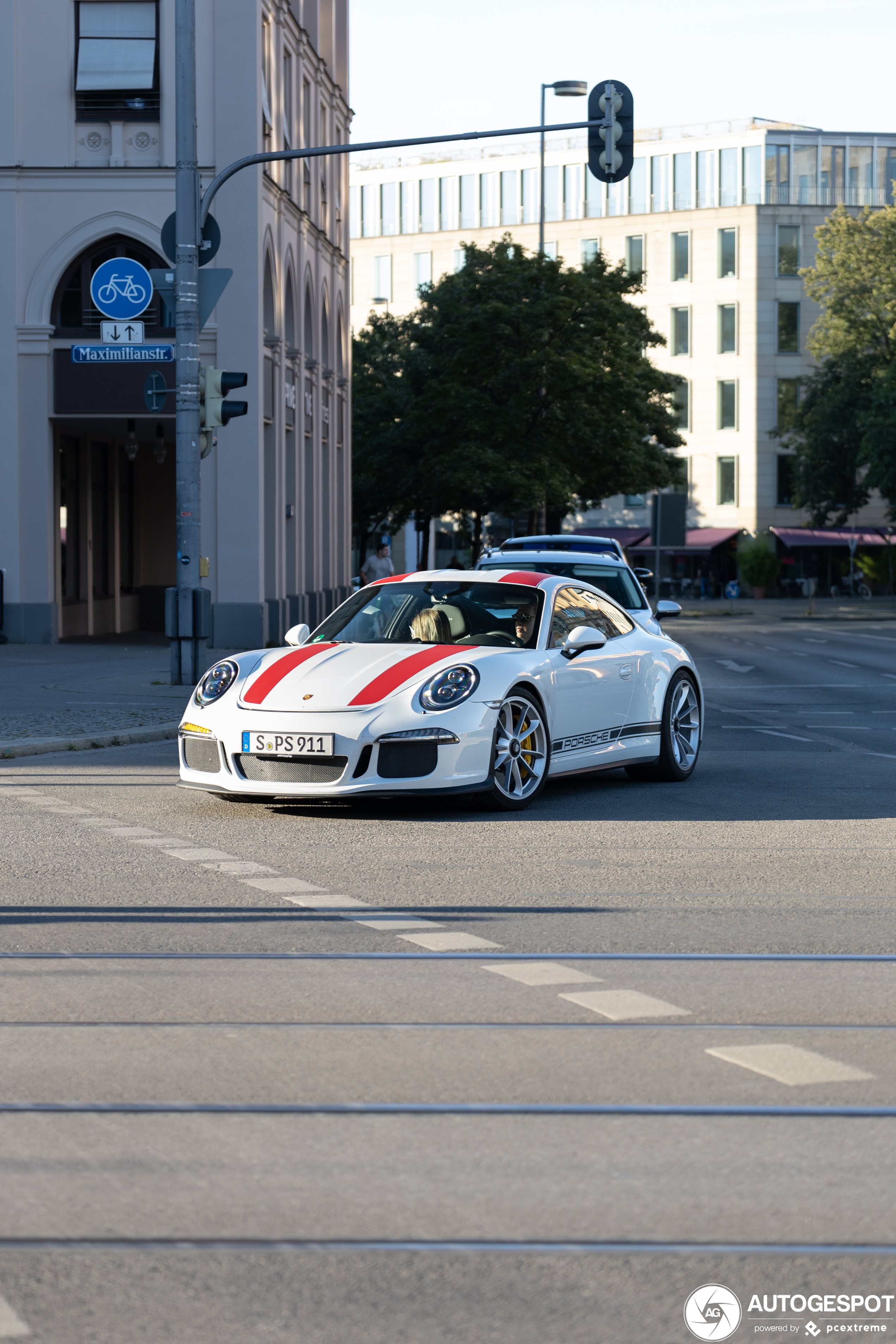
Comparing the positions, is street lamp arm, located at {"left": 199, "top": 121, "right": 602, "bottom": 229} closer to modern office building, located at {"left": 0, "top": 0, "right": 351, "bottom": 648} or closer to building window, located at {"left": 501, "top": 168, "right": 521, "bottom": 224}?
modern office building, located at {"left": 0, "top": 0, "right": 351, "bottom": 648}

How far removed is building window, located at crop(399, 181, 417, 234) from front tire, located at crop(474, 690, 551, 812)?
8932 centimetres

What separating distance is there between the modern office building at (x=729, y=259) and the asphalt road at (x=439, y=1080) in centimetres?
7729

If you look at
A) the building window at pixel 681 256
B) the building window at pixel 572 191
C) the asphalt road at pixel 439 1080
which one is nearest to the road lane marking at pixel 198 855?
the asphalt road at pixel 439 1080

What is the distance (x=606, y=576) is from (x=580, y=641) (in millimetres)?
7007

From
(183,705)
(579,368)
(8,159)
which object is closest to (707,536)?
(579,368)

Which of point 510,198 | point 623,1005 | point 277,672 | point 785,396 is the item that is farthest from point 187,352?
point 510,198

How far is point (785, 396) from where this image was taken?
3383 inches

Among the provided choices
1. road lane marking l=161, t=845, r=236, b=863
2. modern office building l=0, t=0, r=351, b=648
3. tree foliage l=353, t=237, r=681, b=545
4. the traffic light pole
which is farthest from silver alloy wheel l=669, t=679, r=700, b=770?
tree foliage l=353, t=237, r=681, b=545

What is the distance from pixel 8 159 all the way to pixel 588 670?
69.6 feet

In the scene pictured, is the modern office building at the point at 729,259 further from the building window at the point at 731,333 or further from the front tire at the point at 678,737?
the front tire at the point at 678,737

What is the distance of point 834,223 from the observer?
71062 millimetres

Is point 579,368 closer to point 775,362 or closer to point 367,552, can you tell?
point 367,552

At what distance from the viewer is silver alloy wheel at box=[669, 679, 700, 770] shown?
1245 centimetres

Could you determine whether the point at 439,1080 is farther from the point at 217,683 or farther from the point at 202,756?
the point at 217,683
